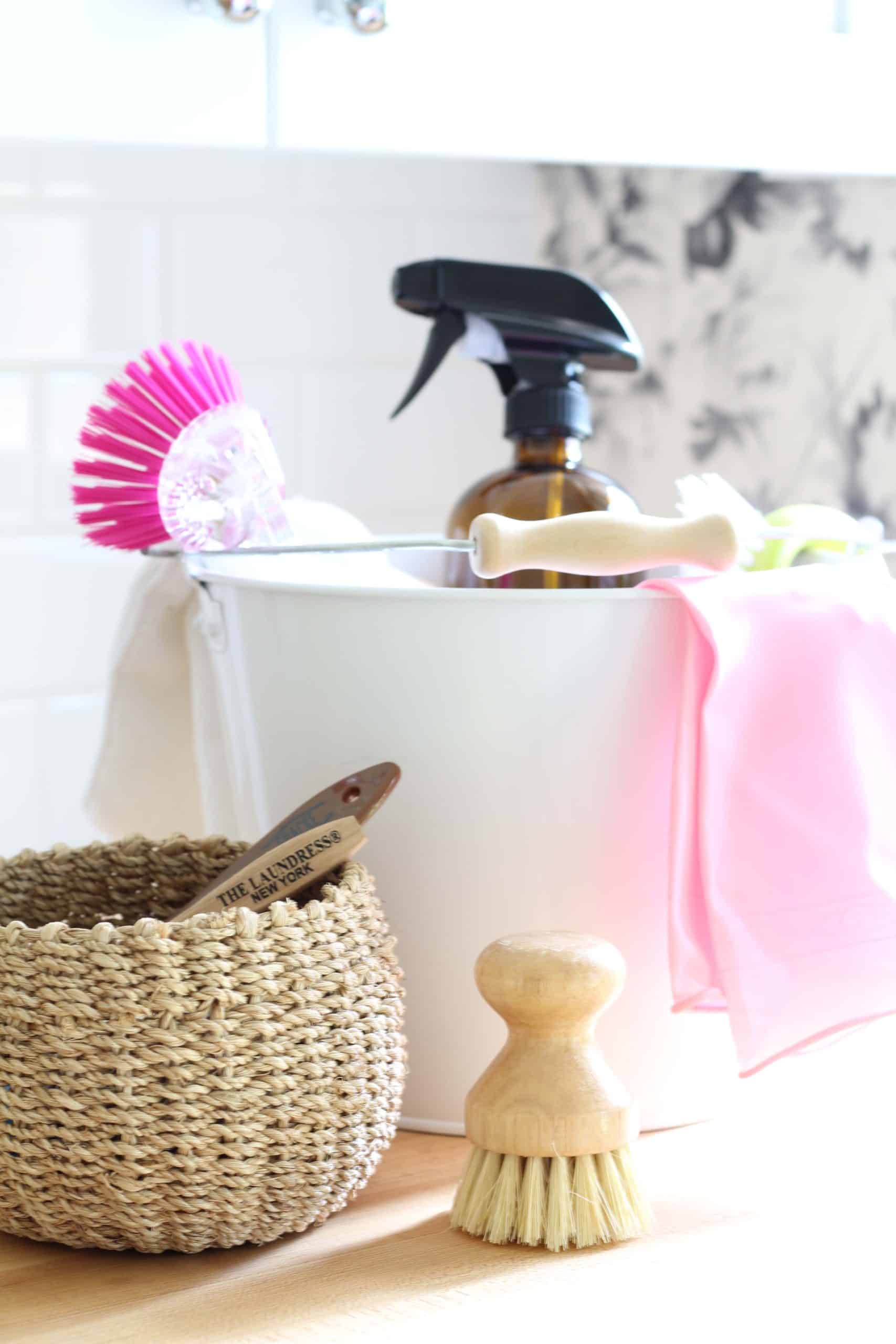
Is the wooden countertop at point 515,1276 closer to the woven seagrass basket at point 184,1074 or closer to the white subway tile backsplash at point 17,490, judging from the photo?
the woven seagrass basket at point 184,1074

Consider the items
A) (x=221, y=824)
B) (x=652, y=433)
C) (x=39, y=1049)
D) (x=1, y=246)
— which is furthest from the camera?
(x=652, y=433)

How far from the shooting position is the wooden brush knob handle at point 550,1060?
0.49m

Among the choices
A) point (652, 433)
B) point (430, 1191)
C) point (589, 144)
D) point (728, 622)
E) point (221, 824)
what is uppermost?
point (589, 144)

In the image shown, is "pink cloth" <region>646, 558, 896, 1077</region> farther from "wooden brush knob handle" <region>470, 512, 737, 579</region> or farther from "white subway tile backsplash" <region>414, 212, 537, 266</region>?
"white subway tile backsplash" <region>414, 212, 537, 266</region>

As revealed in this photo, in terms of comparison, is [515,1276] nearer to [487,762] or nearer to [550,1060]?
[550,1060]

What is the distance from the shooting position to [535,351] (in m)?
0.72

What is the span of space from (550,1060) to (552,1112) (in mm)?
19

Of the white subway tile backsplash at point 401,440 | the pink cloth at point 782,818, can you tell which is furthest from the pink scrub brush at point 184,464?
the white subway tile backsplash at point 401,440

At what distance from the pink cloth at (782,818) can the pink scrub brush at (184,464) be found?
21cm

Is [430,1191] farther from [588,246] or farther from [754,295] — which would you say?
[588,246]

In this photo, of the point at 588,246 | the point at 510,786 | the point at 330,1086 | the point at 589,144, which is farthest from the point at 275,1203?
the point at 588,246

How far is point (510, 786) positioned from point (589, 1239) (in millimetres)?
162

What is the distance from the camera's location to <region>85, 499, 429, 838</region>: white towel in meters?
0.70

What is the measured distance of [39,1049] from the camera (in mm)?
475
